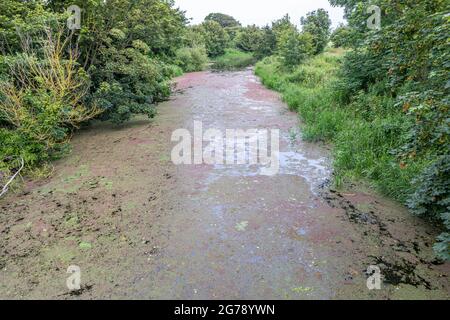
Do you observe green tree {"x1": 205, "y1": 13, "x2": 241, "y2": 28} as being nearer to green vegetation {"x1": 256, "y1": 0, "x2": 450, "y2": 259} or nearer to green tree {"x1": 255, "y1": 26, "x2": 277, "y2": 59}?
green tree {"x1": 255, "y1": 26, "x2": 277, "y2": 59}

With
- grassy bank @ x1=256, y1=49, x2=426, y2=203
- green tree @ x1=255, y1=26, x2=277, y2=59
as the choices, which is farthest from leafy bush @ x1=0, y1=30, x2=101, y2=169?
green tree @ x1=255, y1=26, x2=277, y2=59

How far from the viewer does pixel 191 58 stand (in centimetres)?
2408

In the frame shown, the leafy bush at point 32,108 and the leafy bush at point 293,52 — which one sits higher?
the leafy bush at point 293,52

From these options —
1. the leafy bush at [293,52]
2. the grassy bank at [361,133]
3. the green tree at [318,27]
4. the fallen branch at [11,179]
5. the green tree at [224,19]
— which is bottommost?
the fallen branch at [11,179]

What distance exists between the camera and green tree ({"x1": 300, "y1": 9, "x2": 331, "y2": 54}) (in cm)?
2194

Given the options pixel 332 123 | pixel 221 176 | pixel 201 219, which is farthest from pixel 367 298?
pixel 332 123

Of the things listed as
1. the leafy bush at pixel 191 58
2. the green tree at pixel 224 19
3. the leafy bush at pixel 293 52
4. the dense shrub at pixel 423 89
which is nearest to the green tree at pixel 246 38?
the leafy bush at pixel 191 58

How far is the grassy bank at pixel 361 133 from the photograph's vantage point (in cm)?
465

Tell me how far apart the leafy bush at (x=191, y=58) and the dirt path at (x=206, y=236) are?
1850cm

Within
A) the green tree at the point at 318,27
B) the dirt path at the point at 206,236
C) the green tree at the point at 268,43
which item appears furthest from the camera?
the green tree at the point at 268,43

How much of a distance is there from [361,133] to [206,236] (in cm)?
399

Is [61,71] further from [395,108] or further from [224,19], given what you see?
[224,19]

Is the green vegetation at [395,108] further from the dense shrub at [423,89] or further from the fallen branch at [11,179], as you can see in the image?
the fallen branch at [11,179]

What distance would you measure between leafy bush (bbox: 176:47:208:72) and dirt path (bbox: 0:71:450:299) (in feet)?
60.7
